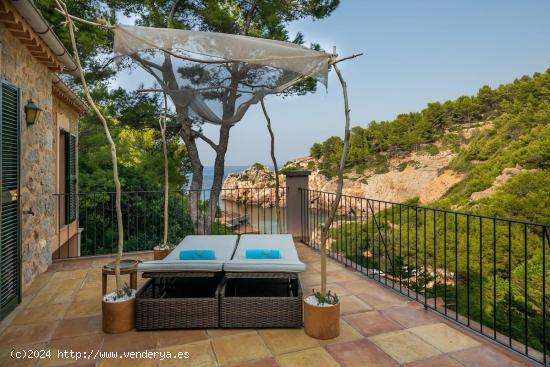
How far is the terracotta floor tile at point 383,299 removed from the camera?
3227mm

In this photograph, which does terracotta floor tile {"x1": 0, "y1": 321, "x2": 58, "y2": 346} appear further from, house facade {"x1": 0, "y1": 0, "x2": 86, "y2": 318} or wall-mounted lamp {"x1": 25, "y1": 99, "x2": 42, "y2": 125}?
wall-mounted lamp {"x1": 25, "y1": 99, "x2": 42, "y2": 125}

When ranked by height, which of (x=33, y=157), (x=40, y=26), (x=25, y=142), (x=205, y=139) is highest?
(x=40, y=26)

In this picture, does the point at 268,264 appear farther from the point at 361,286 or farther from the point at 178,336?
the point at 361,286

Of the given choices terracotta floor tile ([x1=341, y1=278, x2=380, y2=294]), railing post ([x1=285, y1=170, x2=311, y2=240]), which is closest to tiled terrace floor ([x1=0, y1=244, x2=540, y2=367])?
terracotta floor tile ([x1=341, y1=278, x2=380, y2=294])

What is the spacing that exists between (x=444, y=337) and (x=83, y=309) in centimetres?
320

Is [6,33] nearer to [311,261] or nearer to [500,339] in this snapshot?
[311,261]

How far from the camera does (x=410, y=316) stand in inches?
116

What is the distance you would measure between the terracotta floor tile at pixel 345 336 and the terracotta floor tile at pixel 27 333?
2.20 meters

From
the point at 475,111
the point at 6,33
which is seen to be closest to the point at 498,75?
the point at 475,111

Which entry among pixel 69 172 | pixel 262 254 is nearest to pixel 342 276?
pixel 262 254

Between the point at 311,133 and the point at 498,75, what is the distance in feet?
86.3

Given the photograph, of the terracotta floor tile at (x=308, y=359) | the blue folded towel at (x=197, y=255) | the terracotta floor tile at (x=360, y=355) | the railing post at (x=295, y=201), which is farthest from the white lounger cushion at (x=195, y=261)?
the railing post at (x=295, y=201)

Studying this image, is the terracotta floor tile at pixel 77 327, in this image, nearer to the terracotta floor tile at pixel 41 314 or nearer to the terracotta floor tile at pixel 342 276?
the terracotta floor tile at pixel 41 314

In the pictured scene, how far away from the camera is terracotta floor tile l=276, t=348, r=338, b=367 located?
2.22 meters
